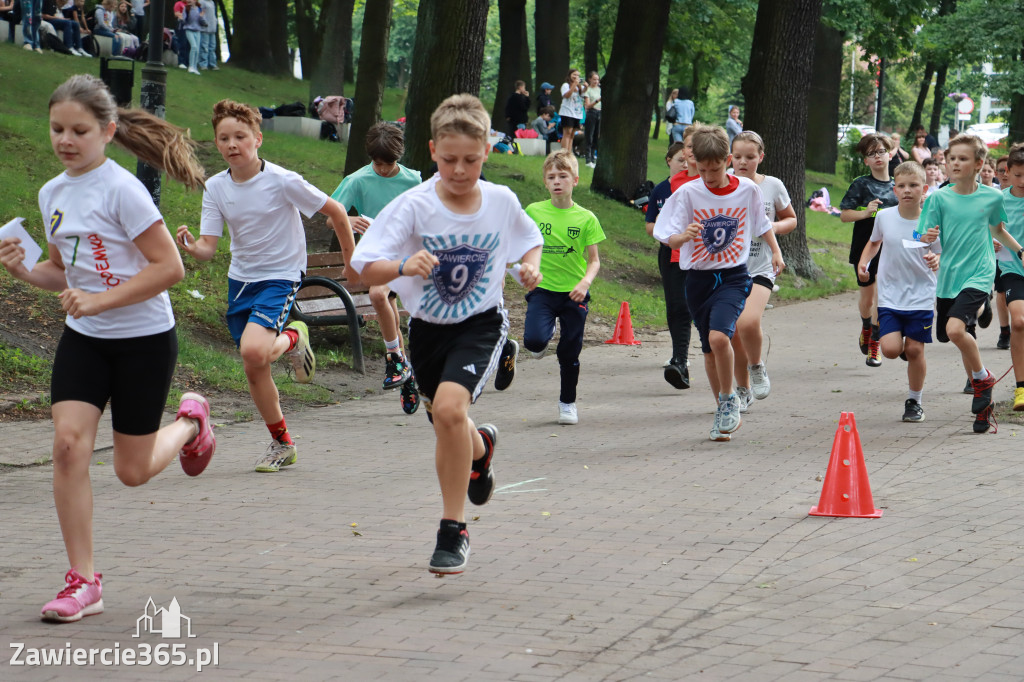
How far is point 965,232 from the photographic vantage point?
9141mm

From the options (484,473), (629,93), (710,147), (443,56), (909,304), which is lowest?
(484,473)

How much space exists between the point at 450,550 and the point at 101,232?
1859mm

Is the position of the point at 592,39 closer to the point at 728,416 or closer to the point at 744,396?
the point at 744,396

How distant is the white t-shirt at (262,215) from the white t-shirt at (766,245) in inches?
143

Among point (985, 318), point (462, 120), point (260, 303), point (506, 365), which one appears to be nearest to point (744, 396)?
point (506, 365)

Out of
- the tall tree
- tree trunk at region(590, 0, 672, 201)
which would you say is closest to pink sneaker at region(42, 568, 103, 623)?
the tall tree

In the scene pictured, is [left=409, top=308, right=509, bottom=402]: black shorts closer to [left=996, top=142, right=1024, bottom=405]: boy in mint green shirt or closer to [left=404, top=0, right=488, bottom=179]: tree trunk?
[left=996, top=142, right=1024, bottom=405]: boy in mint green shirt

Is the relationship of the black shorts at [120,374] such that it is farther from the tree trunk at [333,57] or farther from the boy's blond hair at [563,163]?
the tree trunk at [333,57]

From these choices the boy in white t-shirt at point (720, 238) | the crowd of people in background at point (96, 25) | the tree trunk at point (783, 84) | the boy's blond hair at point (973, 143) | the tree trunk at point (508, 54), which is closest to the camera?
the boy in white t-shirt at point (720, 238)

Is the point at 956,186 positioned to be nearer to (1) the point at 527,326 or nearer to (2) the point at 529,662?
(1) the point at 527,326

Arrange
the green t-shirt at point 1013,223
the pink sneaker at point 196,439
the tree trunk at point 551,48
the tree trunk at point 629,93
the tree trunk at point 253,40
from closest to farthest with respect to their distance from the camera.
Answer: the pink sneaker at point 196,439 → the green t-shirt at point 1013,223 → the tree trunk at point 629,93 → the tree trunk at point 253,40 → the tree trunk at point 551,48

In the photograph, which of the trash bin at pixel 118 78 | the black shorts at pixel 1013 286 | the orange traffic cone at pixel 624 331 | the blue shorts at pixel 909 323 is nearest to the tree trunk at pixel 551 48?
the orange traffic cone at pixel 624 331

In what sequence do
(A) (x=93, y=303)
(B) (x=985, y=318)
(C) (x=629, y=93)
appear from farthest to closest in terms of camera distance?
1. (C) (x=629, y=93)
2. (B) (x=985, y=318)
3. (A) (x=93, y=303)

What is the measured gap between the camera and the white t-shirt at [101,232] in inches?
190
